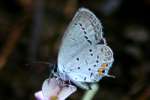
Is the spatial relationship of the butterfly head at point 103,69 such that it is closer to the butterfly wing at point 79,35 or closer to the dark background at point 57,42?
the butterfly wing at point 79,35

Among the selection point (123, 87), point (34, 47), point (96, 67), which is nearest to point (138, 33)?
point (123, 87)

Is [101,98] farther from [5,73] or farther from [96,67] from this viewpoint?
[96,67]

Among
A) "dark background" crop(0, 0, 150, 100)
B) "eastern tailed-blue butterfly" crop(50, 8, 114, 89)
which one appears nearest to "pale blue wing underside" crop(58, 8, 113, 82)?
"eastern tailed-blue butterfly" crop(50, 8, 114, 89)

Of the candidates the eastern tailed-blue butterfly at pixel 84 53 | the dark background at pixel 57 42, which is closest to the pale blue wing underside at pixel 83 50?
the eastern tailed-blue butterfly at pixel 84 53

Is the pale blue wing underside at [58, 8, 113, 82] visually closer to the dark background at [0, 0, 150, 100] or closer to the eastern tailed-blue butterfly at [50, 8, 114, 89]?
the eastern tailed-blue butterfly at [50, 8, 114, 89]

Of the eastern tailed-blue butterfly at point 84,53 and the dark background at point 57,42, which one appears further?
the dark background at point 57,42

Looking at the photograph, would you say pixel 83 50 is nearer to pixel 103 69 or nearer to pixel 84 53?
pixel 84 53
